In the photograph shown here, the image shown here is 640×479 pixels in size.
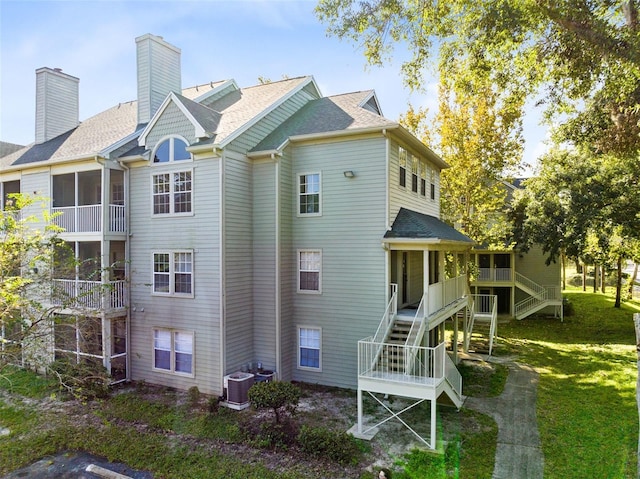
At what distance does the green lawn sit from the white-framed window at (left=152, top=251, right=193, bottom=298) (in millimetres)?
10997

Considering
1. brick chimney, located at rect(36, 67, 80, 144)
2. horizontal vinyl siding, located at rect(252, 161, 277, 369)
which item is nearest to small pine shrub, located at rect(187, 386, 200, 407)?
horizontal vinyl siding, located at rect(252, 161, 277, 369)

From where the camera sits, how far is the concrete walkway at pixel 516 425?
8.70 m

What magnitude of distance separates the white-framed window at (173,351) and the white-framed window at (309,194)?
5.63 metres

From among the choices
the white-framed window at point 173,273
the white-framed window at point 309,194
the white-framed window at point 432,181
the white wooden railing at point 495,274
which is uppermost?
the white-framed window at point 432,181

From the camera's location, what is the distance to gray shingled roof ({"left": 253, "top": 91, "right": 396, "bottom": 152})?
13375mm

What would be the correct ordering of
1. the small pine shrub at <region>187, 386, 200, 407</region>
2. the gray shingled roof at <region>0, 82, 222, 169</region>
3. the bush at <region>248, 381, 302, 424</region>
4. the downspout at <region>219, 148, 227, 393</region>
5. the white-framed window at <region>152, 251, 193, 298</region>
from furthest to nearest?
1. the gray shingled roof at <region>0, 82, 222, 169</region>
2. the white-framed window at <region>152, 251, 193, 298</region>
3. the downspout at <region>219, 148, 227, 393</region>
4. the small pine shrub at <region>187, 386, 200, 407</region>
5. the bush at <region>248, 381, 302, 424</region>

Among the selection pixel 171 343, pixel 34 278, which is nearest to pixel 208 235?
pixel 171 343

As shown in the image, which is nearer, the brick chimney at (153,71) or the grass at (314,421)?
the grass at (314,421)

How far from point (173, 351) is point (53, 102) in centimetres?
1310

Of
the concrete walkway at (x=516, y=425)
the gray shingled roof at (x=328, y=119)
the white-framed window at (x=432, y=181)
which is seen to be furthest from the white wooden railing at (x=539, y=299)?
the gray shingled roof at (x=328, y=119)

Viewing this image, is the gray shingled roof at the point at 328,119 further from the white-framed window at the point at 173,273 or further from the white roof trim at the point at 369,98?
the white-framed window at the point at 173,273

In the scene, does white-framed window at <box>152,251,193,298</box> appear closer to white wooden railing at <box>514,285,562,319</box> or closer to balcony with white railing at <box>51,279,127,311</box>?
balcony with white railing at <box>51,279,127,311</box>

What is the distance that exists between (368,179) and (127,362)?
10.5 m

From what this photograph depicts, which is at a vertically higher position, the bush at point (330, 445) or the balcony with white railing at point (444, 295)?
the balcony with white railing at point (444, 295)
